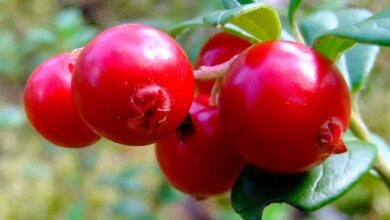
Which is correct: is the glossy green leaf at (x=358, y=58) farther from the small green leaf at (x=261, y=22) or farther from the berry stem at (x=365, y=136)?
the small green leaf at (x=261, y=22)

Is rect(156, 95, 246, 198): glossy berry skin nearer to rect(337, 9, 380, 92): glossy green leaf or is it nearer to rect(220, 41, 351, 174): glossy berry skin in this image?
rect(220, 41, 351, 174): glossy berry skin

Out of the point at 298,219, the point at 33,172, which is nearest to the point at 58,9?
the point at 33,172

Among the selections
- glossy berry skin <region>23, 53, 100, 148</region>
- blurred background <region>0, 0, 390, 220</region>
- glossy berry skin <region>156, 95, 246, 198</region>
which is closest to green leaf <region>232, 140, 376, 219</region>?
glossy berry skin <region>156, 95, 246, 198</region>

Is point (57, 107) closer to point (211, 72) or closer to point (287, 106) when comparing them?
point (211, 72)

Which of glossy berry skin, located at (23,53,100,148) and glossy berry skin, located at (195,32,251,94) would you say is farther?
glossy berry skin, located at (195,32,251,94)

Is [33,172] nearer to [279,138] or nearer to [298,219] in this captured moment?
[298,219]

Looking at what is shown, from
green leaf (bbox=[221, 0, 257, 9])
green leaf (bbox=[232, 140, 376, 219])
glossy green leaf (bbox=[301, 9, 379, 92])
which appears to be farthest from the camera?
glossy green leaf (bbox=[301, 9, 379, 92])
